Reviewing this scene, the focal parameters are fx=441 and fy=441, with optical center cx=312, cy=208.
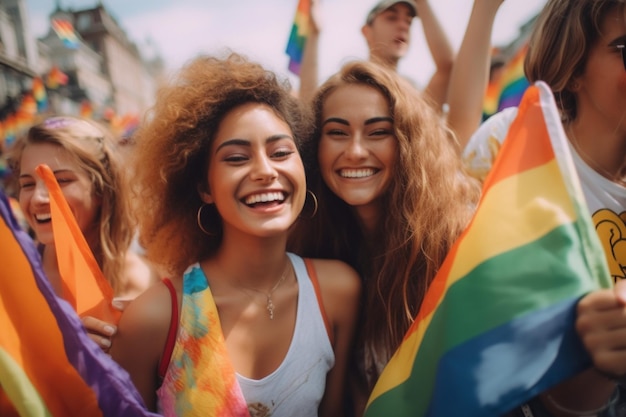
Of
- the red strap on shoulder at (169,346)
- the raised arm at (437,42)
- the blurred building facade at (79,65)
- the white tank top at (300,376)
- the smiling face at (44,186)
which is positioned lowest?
the white tank top at (300,376)

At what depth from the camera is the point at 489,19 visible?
7.97 ft

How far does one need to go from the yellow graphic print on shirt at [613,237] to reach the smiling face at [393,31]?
6.61ft

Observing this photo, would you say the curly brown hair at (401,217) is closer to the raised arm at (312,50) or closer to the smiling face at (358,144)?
the smiling face at (358,144)

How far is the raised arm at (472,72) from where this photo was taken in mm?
2430

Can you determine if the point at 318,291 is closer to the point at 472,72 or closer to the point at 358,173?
the point at 358,173

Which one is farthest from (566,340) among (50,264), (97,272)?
(50,264)

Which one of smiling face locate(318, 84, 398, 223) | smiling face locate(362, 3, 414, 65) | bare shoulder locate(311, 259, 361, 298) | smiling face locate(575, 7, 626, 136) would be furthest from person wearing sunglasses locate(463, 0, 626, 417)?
smiling face locate(362, 3, 414, 65)

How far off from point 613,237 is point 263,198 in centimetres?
126

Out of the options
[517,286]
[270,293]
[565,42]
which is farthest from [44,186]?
[565,42]

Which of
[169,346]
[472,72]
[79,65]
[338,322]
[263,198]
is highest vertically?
[79,65]

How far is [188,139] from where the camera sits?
176cm

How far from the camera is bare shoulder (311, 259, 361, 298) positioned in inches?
71.7

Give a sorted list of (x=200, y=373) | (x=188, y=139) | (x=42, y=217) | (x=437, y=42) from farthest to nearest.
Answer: (x=437, y=42) < (x=42, y=217) < (x=188, y=139) < (x=200, y=373)

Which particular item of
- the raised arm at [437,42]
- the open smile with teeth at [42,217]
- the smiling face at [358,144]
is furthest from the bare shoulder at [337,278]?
the raised arm at [437,42]
